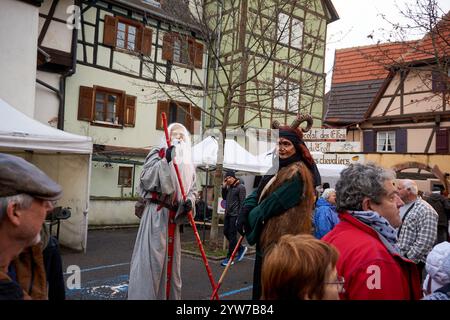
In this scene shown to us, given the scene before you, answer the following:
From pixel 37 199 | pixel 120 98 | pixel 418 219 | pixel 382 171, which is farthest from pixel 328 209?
pixel 120 98

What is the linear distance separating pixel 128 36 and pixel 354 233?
15.4 meters

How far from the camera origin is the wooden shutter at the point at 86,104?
571 inches

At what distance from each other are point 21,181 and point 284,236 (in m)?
1.08

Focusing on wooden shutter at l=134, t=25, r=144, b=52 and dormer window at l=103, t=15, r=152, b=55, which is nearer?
dormer window at l=103, t=15, r=152, b=55

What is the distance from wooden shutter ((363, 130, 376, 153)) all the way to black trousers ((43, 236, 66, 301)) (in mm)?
20301

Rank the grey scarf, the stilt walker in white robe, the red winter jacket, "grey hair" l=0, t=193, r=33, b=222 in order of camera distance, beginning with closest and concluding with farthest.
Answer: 1. "grey hair" l=0, t=193, r=33, b=222
2. the red winter jacket
3. the grey scarf
4. the stilt walker in white robe

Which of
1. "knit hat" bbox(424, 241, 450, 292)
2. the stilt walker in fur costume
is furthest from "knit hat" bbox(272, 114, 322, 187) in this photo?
"knit hat" bbox(424, 241, 450, 292)

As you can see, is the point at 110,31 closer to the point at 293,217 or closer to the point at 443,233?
the point at 443,233

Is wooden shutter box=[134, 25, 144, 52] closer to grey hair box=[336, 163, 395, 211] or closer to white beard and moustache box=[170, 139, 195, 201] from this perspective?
white beard and moustache box=[170, 139, 195, 201]

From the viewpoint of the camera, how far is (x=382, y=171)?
2262mm

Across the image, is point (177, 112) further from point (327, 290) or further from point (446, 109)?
point (327, 290)

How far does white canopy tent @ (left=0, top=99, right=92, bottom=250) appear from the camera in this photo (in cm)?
684

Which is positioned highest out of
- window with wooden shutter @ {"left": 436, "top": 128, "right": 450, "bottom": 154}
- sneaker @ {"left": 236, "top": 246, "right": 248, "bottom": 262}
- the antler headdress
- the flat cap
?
window with wooden shutter @ {"left": 436, "top": 128, "right": 450, "bottom": 154}

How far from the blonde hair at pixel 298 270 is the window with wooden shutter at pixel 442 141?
1876cm
